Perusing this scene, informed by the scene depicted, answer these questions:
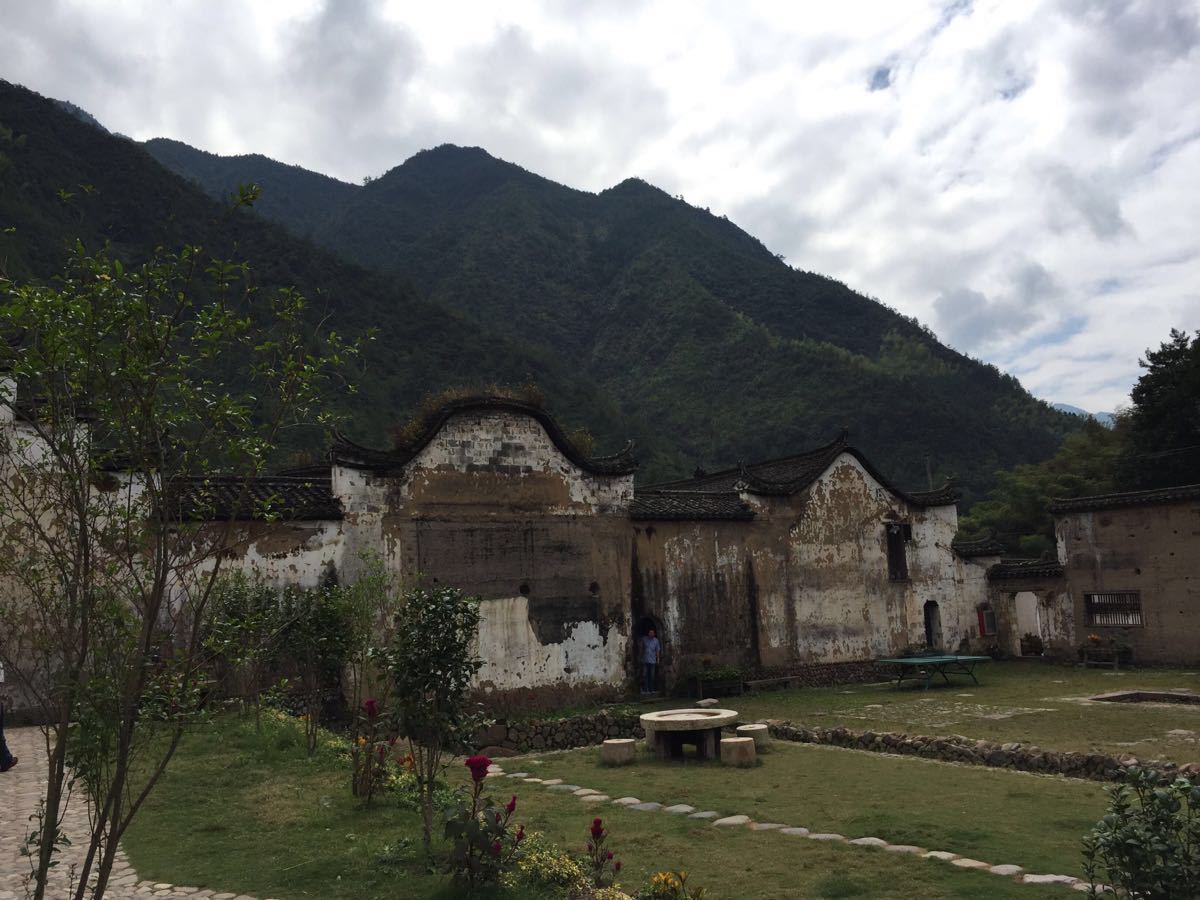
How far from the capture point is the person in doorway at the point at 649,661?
19.8 meters

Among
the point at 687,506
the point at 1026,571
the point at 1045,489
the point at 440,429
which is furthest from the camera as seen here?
the point at 1045,489

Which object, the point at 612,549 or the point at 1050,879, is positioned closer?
the point at 1050,879

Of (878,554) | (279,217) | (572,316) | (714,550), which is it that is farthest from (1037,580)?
(279,217)

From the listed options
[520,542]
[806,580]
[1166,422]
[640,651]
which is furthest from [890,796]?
[1166,422]

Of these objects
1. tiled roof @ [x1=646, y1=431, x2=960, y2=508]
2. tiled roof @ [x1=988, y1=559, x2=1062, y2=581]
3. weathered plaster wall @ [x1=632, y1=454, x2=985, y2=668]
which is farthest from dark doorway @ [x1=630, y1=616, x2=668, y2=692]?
tiled roof @ [x1=988, y1=559, x2=1062, y2=581]

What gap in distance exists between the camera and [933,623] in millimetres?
25031

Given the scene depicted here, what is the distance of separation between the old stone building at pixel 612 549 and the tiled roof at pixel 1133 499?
3076 millimetres

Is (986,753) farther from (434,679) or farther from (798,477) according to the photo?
(798,477)

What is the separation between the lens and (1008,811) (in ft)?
28.5

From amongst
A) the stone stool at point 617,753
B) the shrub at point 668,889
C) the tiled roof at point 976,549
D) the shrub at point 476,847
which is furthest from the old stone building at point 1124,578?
the shrub at point 476,847

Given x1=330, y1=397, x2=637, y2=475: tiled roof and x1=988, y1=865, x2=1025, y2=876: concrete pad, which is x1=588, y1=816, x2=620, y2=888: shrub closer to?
x1=988, y1=865, x2=1025, y2=876: concrete pad

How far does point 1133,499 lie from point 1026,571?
373 centimetres

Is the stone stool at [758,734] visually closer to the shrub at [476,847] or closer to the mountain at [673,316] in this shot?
the shrub at [476,847]

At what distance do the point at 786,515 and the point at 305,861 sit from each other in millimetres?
16895
